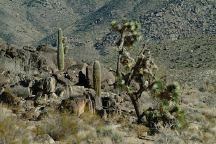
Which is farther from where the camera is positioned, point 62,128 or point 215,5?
point 215,5

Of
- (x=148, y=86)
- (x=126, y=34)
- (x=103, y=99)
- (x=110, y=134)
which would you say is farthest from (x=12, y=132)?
(x=126, y=34)

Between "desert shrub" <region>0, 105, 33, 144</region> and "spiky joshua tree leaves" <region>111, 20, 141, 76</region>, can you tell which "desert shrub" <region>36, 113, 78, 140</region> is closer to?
"desert shrub" <region>0, 105, 33, 144</region>

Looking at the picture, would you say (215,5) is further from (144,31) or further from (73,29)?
(73,29)

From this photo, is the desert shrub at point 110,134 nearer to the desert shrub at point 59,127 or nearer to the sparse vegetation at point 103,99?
the sparse vegetation at point 103,99

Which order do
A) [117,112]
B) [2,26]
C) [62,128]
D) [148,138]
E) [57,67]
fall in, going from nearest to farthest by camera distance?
[62,128] < [148,138] < [117,112] < [57,67] < [2,26]

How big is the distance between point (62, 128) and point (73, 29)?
13084cm

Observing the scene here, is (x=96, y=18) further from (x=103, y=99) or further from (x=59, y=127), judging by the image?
(x=59, y=127)

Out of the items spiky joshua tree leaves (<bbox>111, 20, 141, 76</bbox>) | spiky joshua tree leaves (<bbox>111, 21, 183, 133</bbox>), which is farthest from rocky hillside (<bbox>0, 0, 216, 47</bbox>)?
spiky joshua tree leaves (<bbox>111, 21, 183, 133</bbox>)

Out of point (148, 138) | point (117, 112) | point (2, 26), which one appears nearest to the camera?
point (148, 138)

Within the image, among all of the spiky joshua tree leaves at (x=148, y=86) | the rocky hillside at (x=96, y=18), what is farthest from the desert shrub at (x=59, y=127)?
the rocky hillside at (x=96, y=18)

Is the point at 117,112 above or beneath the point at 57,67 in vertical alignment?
beneath

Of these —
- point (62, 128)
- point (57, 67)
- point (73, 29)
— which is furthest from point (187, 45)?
point (73, 29)

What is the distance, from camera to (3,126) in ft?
45.3

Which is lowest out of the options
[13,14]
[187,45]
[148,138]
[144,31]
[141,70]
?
[148,138]
